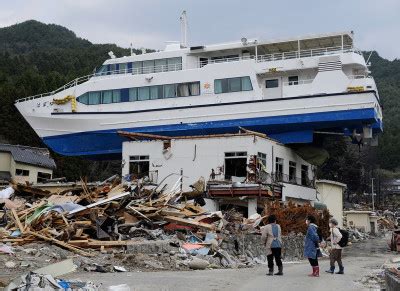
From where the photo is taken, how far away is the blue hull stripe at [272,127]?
30766 mm

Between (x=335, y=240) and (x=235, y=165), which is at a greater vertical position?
(x=235, y=165)

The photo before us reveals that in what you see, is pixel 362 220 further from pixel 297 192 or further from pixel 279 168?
pixel 279 168

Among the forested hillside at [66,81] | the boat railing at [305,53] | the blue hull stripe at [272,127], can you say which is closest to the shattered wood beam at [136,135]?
the blue hull stripe at [272,127]

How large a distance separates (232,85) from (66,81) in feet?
127

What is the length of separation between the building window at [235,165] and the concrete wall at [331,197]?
32.3ft

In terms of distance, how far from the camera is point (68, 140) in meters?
36.8

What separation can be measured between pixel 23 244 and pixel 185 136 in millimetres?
18632

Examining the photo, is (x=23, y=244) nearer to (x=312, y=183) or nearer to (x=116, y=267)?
(x=116, y=267)

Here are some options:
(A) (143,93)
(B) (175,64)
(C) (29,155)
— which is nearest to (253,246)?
(A) (143,93)

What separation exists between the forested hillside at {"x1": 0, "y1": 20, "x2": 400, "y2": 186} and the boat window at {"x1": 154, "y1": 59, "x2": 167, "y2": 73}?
43.4ft

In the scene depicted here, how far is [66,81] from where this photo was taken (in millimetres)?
66938

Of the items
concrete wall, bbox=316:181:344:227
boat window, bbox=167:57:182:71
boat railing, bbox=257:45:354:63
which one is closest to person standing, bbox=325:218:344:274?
boat railing, bbox=257:45:354:63

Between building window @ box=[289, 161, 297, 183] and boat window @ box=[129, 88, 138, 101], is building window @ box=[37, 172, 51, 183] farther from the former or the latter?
building window @ box=[289, 161, 297, 183]

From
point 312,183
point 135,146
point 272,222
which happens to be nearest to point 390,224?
point 312,183
